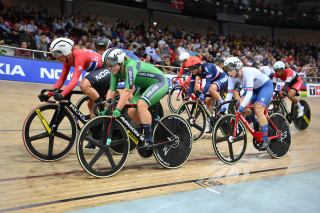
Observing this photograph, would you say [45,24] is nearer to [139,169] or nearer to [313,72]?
[139,169]

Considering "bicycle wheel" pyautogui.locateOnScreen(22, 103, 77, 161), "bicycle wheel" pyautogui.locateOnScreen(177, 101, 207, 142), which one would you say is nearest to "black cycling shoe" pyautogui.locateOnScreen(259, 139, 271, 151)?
"bicycle wheel" pyautogui.locateOnScreen(177, 101, 207, 142)

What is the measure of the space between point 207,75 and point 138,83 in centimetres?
237

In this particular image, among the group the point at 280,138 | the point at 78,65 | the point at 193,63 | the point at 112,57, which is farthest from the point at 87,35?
the point at 112,57

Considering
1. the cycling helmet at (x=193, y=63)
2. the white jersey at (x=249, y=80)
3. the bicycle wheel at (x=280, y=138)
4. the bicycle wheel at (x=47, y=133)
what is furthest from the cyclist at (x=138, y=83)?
the cycling helmet at (x=193, y=63)

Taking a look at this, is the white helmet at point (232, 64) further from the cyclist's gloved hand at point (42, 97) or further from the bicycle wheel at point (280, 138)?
the cyclist's gloved hand at point (42, 97)

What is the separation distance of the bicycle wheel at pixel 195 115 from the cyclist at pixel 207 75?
7.7 inches

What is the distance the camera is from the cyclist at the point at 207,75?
5493 mm

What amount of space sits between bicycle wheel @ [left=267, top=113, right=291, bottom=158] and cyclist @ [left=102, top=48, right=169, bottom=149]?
5.86 feet

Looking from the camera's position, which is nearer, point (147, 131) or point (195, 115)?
point (147, 131)

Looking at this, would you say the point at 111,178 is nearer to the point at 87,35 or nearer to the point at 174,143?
the point at 174,143

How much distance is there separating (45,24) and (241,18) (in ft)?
50.0

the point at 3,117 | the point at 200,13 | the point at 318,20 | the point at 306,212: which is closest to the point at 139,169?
the point at 306,212

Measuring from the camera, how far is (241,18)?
2272 cm

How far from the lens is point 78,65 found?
378 centimetres
